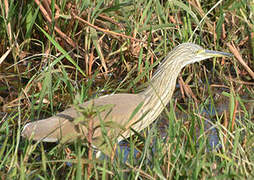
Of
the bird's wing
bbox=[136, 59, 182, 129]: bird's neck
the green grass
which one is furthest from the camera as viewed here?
the green grass

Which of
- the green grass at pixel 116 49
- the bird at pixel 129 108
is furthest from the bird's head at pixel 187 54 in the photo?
the green grass at pixel 116 49

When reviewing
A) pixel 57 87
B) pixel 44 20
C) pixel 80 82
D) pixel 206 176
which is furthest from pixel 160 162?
pixel 44 20

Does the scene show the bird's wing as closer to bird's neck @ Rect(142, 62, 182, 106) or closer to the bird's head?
bird's neck @ Rect(142, 62, 182, 106)

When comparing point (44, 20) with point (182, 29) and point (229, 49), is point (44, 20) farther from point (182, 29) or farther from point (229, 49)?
point (229, 49)

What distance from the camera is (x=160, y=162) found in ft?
8.79

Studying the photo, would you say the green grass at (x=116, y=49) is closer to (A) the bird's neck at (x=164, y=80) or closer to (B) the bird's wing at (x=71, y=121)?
(A) the bird's neck at (x=164, y=80)

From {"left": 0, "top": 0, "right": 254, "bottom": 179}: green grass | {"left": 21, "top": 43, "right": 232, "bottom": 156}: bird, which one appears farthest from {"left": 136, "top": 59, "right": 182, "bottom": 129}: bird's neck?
{"left": 0, "top": 0, "right": 254, "bottom": 179}: green grass

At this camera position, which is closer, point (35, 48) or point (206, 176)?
point (206, 176)

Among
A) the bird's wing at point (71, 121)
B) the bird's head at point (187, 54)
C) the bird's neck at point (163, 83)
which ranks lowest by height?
the bird's wing at point (71, 121)

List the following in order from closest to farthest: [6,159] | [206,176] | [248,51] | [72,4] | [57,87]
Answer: [206,176], [6,159], [57,87], [72,4], [248,51]

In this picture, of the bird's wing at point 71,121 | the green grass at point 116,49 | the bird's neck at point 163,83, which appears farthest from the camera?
the green grass at point 116,49

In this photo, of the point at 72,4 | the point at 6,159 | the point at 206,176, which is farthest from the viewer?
the point at 72,4

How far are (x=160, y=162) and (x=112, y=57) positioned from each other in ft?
5.83

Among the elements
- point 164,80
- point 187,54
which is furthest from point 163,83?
point 187,54
